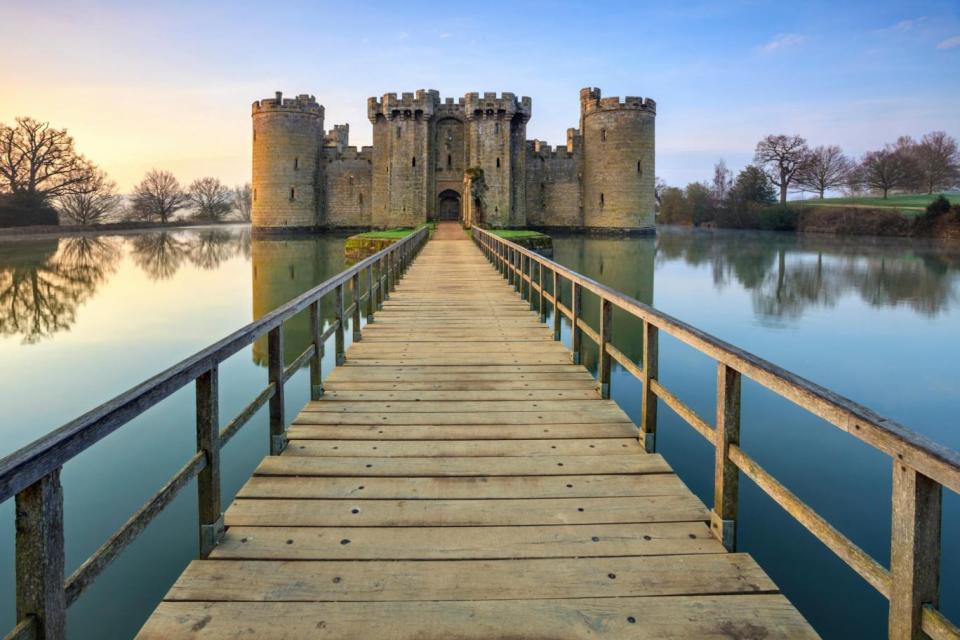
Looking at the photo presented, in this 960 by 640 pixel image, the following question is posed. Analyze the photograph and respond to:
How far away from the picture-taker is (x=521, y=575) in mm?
2461

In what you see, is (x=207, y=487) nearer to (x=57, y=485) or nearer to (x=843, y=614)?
(x=57, y=485)

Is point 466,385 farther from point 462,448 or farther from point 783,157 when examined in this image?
point 783,157

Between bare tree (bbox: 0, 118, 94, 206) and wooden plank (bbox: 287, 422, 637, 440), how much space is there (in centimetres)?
4760

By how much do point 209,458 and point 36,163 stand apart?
5056cm

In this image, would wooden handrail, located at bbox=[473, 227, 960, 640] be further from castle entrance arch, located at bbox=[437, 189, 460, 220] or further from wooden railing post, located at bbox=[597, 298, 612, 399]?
castle entrance arch, located at bbox=[437, 189, 460, 220]

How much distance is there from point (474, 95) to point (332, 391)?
36.3m

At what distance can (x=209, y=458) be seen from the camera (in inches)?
107

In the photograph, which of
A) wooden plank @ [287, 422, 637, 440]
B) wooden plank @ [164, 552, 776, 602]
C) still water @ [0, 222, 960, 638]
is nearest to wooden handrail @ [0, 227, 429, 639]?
wooden plank @ [164, 552, 776, 602]

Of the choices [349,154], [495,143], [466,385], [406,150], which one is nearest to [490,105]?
[495,143]

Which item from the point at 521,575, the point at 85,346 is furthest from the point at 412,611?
the point at 85,346

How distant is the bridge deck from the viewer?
7.19 feet

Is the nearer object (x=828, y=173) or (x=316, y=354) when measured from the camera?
(x=316, y=354)

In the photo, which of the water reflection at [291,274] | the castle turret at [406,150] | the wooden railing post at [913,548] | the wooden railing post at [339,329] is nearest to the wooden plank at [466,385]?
the wooden railing post at [339,329]

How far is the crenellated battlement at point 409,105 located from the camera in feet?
127
